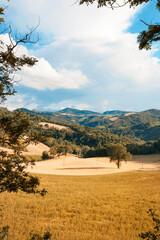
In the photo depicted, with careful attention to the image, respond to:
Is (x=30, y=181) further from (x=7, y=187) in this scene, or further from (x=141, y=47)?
(x=141, y=47)

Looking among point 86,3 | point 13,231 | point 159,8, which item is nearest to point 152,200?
point 13,231

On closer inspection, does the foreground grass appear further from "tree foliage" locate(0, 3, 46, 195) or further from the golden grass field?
the golden grass field

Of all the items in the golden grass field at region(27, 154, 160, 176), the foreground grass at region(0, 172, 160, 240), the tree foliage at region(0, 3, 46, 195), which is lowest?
the golden grass field at region(27, 154, 160, 176)

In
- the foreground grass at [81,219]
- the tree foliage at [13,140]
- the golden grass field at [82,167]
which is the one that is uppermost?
the tree foliage at [13,140]

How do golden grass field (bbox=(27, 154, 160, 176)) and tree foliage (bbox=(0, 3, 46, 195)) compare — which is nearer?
tree foliage (bbox=(0, 3, 46, 195))

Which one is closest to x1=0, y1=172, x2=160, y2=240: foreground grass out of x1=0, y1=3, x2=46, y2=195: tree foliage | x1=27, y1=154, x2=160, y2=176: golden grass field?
x1=0, y1=3, x2=46, y2=195: tree foliage

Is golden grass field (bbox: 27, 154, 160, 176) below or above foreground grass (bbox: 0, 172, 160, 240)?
below

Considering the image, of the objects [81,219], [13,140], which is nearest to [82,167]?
[81,219]

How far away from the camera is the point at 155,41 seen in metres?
5.77

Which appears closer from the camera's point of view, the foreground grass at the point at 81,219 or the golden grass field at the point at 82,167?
the foreground grass at the point at 81,219

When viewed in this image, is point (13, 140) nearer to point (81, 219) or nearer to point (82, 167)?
point (81, 219)

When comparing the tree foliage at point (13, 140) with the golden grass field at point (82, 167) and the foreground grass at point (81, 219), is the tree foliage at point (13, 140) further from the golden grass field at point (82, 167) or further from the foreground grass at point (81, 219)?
the golden grass field at point (82, 167)

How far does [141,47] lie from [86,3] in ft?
10.8

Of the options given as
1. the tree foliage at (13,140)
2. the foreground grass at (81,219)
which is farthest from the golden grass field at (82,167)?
the tree foliage at (13,140)
